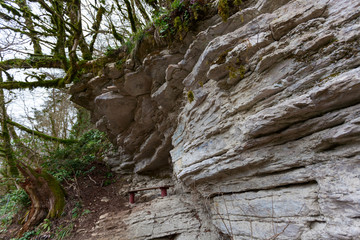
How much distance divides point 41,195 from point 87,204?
65.6 inches

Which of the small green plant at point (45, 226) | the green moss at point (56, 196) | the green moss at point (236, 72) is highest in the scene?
the green moss at point (236, 72)

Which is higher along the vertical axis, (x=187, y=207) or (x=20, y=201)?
(x=20, y=201)

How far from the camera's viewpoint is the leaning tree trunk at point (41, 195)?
19.9 ft

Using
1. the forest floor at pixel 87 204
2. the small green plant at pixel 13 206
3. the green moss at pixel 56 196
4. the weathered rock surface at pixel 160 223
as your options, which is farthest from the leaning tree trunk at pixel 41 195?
→ the weathered rock surface at pixel 160 223

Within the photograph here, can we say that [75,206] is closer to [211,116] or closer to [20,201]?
[20,201]

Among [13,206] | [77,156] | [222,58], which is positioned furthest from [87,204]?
[222,58]

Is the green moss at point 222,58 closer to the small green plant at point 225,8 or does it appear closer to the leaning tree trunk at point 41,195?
the small green plant at point 225,8

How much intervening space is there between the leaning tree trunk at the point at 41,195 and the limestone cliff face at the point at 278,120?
4.89m

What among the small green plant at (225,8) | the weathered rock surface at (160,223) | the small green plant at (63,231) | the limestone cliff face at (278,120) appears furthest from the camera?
the small green plant at (63,231)

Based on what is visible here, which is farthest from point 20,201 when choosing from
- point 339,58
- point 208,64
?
point 339,58

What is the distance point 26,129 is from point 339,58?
1302cm

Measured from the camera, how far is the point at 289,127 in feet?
8.91

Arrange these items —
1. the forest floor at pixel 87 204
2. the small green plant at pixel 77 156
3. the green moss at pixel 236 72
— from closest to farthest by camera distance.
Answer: the green moss at pixel 236 72
the forest floor at pixel 87 204
the small green plant at pixel 77 156

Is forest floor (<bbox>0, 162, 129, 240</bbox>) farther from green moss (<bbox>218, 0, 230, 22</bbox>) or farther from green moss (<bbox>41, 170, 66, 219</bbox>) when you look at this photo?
green moss (<bbox>218, 0, 230, 22</bbox>)
